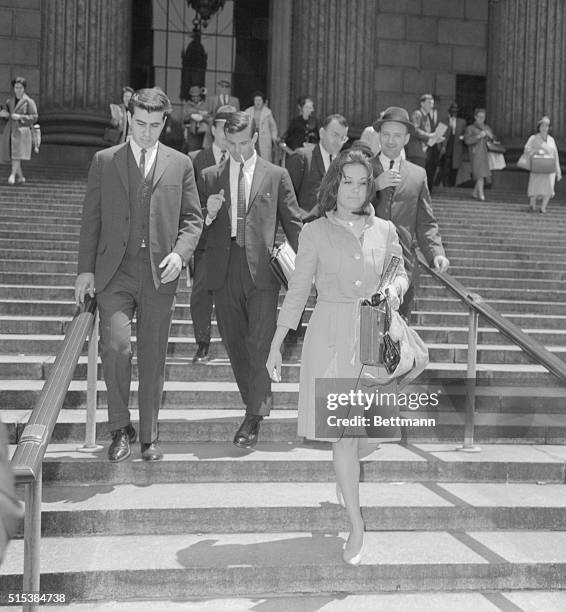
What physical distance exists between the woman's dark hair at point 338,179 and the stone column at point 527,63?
46.7ft

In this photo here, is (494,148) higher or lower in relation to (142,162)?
higher

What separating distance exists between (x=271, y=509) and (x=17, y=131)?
9745mm

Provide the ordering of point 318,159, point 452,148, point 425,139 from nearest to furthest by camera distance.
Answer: point 318,159 < point 425,139 < point 452,148

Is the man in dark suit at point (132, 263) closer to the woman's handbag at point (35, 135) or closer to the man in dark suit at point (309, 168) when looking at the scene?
the man in dark suit at point (309, 168)

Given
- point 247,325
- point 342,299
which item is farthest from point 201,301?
point 342,299

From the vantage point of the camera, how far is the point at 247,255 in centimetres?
583

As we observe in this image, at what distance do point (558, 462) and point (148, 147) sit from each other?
2993 mm

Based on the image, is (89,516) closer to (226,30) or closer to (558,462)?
(558,462)

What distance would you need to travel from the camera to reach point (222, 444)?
5957 millimetres

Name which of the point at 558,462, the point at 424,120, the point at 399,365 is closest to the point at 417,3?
the point at 424,120

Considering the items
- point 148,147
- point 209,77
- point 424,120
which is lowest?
point 148,147

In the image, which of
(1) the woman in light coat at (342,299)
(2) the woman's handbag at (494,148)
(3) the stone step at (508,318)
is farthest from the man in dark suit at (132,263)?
(2) the woman's handbag at (494,148)

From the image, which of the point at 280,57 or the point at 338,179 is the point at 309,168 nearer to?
the point at 338,179

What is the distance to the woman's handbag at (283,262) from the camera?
562cm
